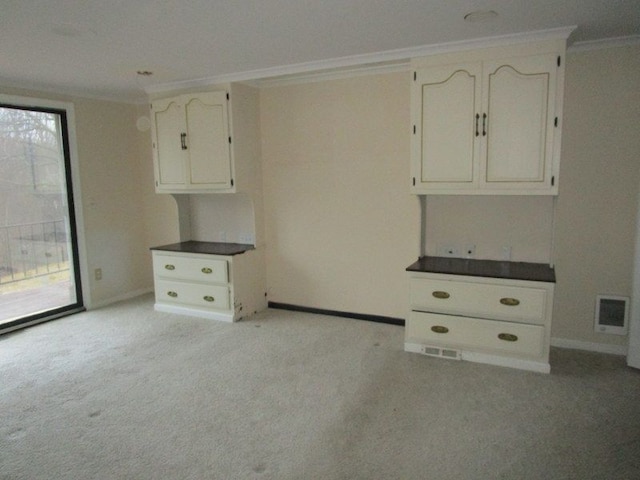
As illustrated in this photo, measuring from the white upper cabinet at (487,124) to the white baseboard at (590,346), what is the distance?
4.16ft

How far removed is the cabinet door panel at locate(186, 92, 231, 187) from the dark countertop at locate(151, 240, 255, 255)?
646mm

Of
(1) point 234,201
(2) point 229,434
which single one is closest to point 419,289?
(2) point 229,434

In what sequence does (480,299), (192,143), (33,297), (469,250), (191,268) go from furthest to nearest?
(33,297), (191,268), (192,143), (469,250), (480,299)

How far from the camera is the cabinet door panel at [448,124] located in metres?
3.08

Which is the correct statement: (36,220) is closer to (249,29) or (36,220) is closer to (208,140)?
(208,140)

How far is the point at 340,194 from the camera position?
4.08 metres

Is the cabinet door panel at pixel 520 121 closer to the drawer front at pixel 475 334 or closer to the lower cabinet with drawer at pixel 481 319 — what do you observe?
the lower cabinet with drawer at pixel 481 319

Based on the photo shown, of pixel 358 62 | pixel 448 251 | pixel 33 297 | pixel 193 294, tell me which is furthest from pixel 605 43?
pixel 33 297

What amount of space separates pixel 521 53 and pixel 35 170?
4.41 metres

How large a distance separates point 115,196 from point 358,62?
10.5 ft

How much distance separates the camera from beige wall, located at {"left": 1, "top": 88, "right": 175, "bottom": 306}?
4.61 meters

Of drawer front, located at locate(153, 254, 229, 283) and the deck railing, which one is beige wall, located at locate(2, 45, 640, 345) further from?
drawer front, located at locate(153, 254, 229, 283)

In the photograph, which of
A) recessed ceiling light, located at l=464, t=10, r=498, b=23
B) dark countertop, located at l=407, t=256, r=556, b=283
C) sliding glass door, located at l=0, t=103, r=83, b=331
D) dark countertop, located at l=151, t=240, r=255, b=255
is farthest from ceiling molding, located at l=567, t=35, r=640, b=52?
sliding glass door, located at l=0, t=103, r=83, b=331

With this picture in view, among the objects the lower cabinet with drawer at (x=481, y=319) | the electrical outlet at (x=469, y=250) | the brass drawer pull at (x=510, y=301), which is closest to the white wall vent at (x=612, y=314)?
the lower cabinet with drawer at (x=481, y=319)
